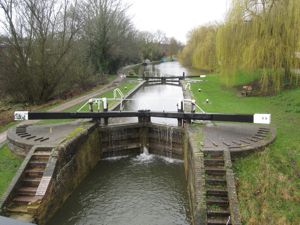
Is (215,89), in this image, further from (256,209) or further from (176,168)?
(256,209)

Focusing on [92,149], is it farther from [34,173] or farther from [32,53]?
[32,53]

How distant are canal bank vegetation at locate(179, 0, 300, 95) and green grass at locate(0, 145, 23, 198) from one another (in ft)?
41.9

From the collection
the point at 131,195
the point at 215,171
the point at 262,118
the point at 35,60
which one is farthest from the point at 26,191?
the point at 35,60

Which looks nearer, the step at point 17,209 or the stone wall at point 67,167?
the step at point 17,209

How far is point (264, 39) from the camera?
1680cm

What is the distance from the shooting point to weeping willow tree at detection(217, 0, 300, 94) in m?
16.1

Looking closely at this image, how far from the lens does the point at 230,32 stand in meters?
18.2

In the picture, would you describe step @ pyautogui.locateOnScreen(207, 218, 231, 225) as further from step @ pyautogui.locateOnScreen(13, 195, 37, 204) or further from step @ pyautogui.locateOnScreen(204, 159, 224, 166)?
step @ pyautogui.locateOnScreen(13, 195, 37, 204)

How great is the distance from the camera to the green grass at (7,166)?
29.6 feet

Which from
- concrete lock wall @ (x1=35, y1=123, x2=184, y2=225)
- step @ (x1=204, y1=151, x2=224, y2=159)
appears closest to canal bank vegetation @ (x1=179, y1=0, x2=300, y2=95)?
concrete lock wall @ (x1=35, y1=123, x2=184, y2=225)

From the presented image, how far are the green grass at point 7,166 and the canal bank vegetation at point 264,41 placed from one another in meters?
12.8

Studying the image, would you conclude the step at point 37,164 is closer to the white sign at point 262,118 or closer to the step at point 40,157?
the step at point 40,157

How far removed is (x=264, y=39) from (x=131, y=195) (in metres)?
11.6

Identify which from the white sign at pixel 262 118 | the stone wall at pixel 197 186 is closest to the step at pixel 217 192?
the stone wall at pixel 197 186
